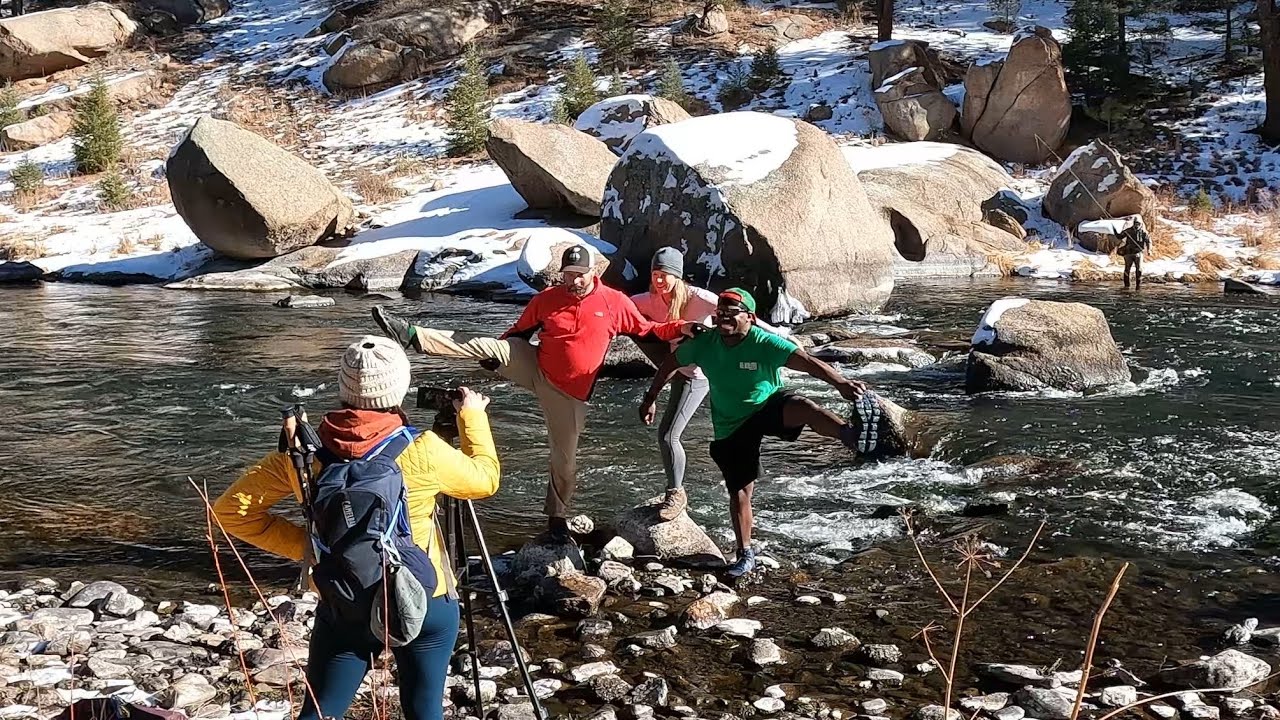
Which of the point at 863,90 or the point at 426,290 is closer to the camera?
the point at 426,290

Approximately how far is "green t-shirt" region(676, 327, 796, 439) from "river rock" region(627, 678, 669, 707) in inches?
68.9

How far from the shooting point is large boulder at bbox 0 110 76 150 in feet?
93.2

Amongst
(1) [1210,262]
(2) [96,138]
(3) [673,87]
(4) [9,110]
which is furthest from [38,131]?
(1) [1210,262]

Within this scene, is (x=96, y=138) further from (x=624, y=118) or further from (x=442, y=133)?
(x=624, y=118)

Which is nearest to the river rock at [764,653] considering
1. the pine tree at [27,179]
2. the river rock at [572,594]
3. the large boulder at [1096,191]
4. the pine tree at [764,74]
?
the river rock at [572,594]

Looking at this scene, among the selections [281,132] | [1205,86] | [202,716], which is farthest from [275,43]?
[202,716]

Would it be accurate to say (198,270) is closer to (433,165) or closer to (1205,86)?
(433,165)

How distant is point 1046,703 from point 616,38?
28566 mm

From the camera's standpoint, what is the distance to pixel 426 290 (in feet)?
63.2

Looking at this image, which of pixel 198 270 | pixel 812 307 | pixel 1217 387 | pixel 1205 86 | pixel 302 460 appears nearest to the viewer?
pixel 302 460

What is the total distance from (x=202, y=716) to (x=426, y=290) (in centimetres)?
1499

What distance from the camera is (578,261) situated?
6.39 metres

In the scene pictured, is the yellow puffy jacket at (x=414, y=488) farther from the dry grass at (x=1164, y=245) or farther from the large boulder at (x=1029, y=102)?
the large boulder at (x=1029, y=102)

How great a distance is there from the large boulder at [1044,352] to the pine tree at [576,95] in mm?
17132
